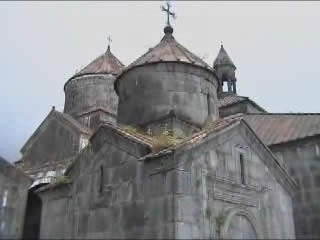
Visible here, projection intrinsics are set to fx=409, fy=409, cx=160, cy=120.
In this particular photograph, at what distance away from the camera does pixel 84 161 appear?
9047mm

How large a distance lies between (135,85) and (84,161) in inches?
109

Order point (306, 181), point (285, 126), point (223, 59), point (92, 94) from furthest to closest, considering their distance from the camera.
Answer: point (223, 59), point (92, 94), point (285, 126), point (306, 181)

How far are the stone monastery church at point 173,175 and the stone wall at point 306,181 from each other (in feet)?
0.10

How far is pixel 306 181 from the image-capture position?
1243 cm

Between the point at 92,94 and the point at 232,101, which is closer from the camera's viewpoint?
the point at 92,94

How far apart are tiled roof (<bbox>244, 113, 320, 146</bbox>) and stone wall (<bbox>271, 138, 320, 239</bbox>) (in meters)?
0.34

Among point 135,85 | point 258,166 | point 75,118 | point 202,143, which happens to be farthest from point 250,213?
point 75,118

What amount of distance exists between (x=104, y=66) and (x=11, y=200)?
10.0 meters

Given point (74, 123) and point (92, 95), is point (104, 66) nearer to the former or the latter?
point (92, 95)

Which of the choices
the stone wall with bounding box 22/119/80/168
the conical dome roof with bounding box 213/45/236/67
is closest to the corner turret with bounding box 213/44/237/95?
the conical dome roof with bounding box 213/45/236/67

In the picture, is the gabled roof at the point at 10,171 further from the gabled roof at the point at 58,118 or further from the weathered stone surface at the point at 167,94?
the gabled roof at the point at 58,118

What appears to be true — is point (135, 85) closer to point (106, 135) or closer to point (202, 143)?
point (106, 135)

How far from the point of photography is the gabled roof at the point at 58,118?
55.2ft

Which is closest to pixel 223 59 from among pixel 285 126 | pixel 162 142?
pixel 285 126
